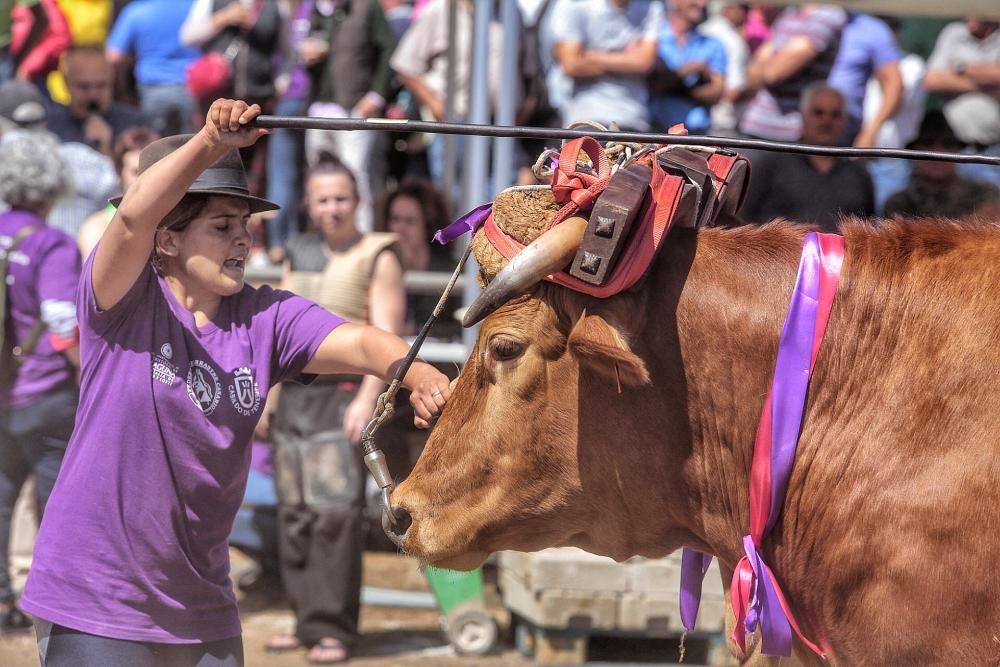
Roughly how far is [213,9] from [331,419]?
3.60 meters

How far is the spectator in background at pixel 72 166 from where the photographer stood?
7457mm

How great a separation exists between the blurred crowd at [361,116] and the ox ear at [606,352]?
3.44m

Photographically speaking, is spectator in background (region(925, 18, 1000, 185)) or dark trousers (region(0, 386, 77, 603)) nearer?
dark trousers (region(0, 386, 77, 603))

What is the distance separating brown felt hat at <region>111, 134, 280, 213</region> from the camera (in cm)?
341

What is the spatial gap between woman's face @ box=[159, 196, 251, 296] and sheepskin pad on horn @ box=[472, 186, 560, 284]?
29.0 inches

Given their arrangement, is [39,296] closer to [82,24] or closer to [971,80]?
[82,24]

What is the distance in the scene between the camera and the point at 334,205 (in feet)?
21.1

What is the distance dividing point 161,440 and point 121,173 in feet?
14.6

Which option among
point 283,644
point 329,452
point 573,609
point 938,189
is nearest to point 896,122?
point 938,189

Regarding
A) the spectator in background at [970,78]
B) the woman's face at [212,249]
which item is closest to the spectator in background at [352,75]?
the spectator in background at [970,78]

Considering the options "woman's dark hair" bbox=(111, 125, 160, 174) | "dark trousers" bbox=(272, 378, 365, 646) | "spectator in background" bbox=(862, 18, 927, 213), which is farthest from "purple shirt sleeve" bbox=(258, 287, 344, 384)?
"spectator in background" bbox=(862, 18, 927, 213)

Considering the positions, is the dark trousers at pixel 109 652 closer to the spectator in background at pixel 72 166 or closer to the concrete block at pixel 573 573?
the concrete block at pixel 573 573

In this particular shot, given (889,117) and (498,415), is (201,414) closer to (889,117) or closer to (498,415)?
(498,415)

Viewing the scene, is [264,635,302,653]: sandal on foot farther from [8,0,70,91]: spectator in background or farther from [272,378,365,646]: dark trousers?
[8,0,70,91]: spectator in background
